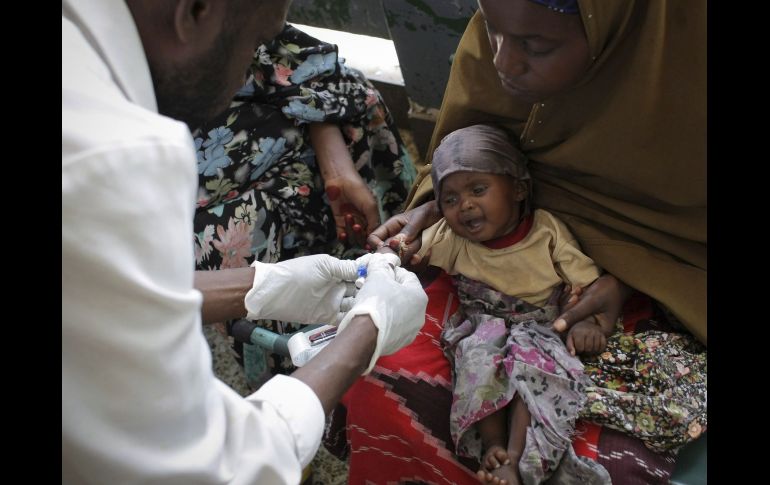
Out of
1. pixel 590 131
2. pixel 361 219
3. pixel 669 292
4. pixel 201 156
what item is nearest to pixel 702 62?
pixel 590 131

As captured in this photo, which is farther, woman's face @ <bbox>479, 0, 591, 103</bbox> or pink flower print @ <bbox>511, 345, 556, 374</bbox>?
pink flower print @ <bbox>511, 345, 556, 374</bbox>

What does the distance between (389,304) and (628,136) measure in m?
0.74

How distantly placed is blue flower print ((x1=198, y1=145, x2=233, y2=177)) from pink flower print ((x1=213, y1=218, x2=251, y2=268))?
18 cm

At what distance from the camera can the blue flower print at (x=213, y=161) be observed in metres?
2.23

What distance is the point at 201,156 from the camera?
7.32 ft

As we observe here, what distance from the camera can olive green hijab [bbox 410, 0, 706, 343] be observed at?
155 cm

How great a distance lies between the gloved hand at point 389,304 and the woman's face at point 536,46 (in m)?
0.57

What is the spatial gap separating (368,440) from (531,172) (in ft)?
3.04

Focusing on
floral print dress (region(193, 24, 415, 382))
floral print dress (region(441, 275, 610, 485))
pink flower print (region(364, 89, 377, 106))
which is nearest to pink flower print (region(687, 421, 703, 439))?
floral print dress (region(441, 275, 610, 485))

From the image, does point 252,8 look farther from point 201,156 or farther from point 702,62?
point 201,156

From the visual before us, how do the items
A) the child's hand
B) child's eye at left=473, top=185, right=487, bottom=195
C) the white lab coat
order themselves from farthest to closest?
child's eye at left=473, top=185, right=487, bottom=195
the child's hand
the white lab coat

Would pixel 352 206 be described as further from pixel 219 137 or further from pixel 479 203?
pixel 479 203

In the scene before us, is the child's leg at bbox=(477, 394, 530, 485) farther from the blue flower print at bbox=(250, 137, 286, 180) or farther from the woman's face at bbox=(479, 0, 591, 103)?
the blue flower print at bbox=(250, 137, 286, 180)

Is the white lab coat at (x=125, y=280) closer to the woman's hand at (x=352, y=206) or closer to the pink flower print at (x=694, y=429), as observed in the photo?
the pink flower print at (x=694, y=429)
